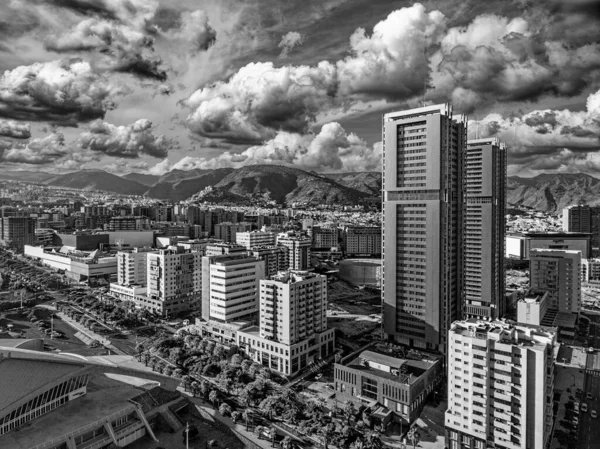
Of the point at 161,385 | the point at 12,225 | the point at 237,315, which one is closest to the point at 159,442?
the point at 161,385

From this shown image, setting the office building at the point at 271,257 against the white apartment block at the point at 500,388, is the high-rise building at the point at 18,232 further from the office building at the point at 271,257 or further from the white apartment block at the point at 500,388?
the white apartment block at the point at 500,388

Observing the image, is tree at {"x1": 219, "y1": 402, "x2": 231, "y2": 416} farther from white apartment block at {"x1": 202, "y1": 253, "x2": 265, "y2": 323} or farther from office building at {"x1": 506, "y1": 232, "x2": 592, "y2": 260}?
office building at {"x1": 506, "y1": 232, "x2": 592, "y2": 260}

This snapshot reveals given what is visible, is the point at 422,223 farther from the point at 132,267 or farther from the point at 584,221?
the point at 584,221

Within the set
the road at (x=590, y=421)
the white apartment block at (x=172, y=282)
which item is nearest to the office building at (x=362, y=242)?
the white apartment block at (x=172, y=282)

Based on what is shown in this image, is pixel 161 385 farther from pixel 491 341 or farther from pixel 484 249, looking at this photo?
pixel 484 249

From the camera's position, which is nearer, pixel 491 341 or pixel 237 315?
pixel 491 341

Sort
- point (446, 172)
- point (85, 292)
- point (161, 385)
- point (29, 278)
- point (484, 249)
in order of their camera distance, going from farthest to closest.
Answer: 1. point (29, 278)
2. point (85, 292)
3. point (484, 249)
4. point (446, 172)
5. point (161, 385)
